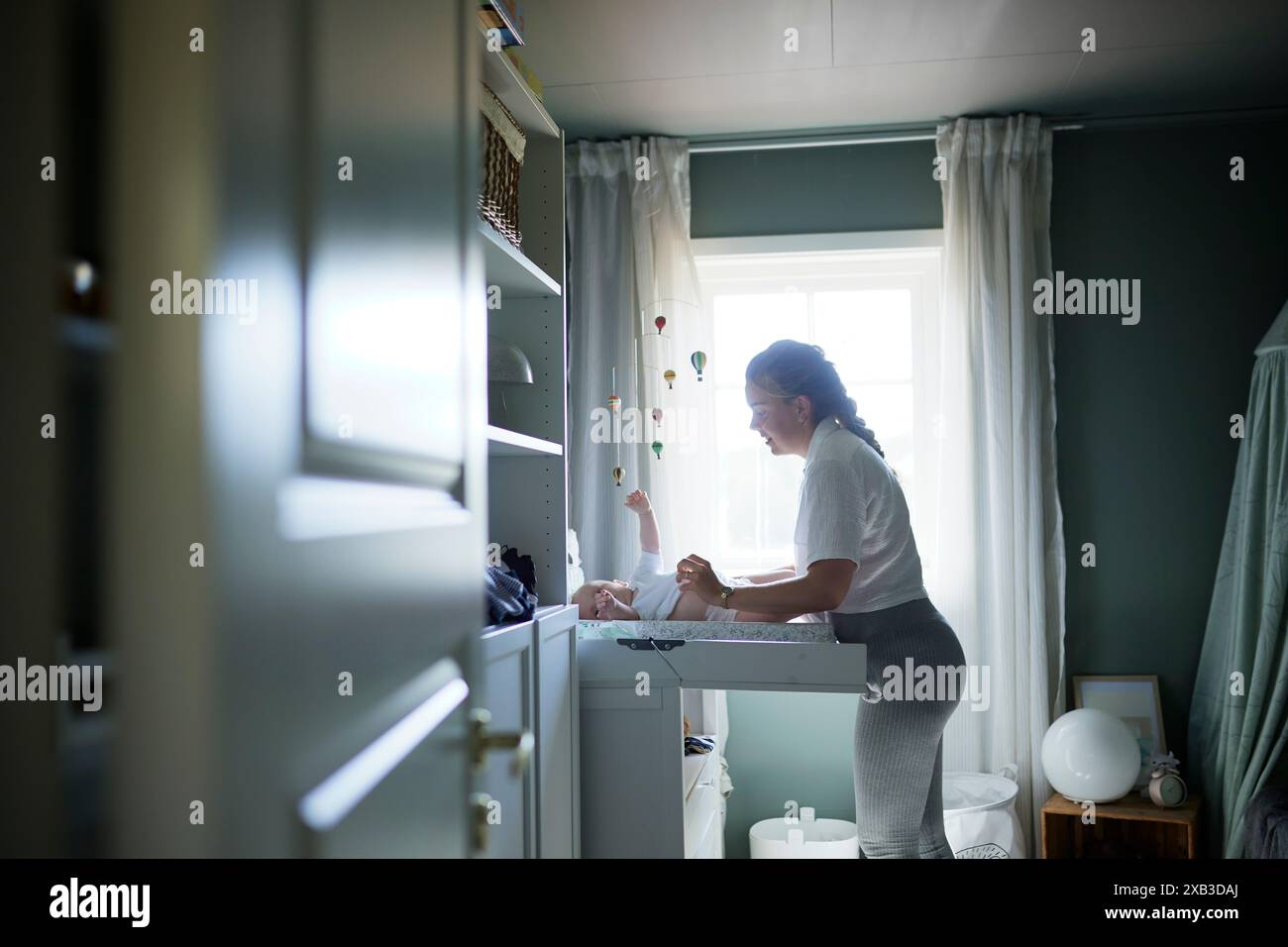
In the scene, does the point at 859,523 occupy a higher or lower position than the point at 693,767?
higher

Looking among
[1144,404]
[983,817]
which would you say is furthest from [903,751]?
[1144,404]

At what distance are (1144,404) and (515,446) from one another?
2.28 meters

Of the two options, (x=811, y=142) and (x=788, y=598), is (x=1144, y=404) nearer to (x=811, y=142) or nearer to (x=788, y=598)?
(x=811, y=142)

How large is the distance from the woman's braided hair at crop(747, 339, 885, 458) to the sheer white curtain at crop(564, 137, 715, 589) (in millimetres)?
992

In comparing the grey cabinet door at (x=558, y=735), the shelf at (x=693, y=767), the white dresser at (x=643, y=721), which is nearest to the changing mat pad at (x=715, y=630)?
the white dresser at (x=643, y=721)

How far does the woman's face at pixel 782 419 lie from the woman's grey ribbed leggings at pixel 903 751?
45cm

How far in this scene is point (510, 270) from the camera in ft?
5.42

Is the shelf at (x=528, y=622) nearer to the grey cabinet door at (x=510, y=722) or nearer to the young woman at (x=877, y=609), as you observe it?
the grey cabinet door at (x=510, y=722)

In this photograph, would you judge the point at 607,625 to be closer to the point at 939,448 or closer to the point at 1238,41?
the point at 939,448

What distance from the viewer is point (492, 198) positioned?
1.57 metres

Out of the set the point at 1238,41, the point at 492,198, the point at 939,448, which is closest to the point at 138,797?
the point at 492,198

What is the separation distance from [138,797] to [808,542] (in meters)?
1.59

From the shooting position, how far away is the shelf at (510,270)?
4.79ft
